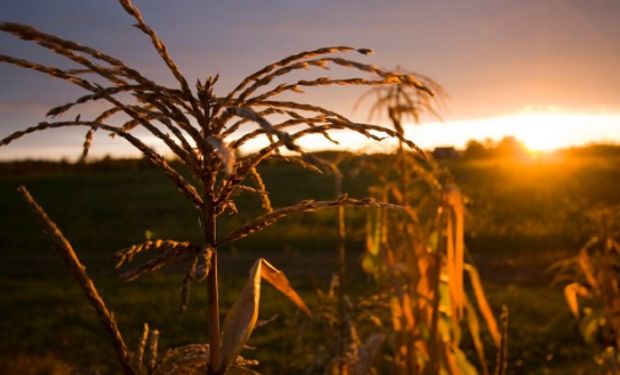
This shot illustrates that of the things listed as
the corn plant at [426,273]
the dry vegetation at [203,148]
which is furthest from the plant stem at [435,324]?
the dry vegetation at [203,148]

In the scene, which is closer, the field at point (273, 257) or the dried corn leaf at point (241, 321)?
the dried corn leaf at point (241, 321)

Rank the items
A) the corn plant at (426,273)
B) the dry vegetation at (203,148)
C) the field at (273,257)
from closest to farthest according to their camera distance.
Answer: the dry vegetation at (203,148), the corn plant at (426,273), the field at (273,257)

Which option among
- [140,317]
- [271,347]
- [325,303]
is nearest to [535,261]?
[271,347]

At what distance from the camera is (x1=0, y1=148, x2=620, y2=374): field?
7219 mm

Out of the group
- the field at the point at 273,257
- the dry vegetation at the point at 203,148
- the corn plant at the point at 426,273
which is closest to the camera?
the dry vegetation at the point at 203,148

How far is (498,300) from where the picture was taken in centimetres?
955

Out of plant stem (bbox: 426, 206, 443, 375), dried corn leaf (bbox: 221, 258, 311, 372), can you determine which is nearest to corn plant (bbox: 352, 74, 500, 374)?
plant stem (bbox: 426, 206, 443, 375)

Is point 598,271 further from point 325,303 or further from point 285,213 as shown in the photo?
point 285,213

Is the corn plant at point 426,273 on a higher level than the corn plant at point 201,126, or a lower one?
lower

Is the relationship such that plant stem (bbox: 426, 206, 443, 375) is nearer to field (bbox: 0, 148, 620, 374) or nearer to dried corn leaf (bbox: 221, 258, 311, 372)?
field (bbox: 0, 148, 620, 374)

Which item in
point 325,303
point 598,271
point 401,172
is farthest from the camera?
point 598,271

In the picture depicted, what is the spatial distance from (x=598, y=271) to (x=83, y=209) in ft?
61.5

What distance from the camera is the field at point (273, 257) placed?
7219 mm

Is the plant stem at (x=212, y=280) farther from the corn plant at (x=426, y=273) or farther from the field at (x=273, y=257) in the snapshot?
the corn plant at (x=426, y=273)
